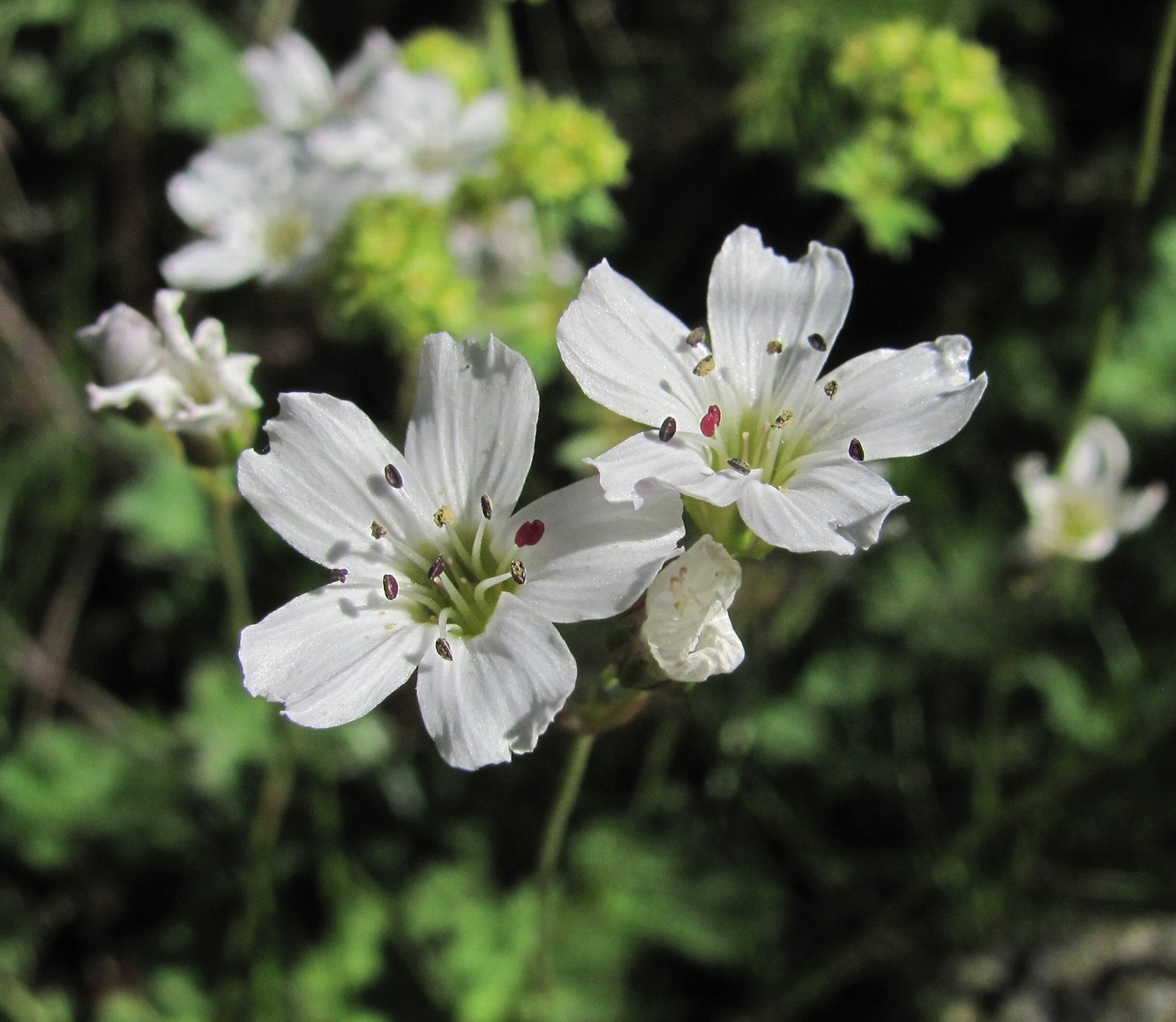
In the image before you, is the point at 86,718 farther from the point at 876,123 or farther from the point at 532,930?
the point at 876,123

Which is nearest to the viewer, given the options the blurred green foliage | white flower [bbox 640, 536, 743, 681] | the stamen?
white flower [bbox 640, 536, 743, 681]

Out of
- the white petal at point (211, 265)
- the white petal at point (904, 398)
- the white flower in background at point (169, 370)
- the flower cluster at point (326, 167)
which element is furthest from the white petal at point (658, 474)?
the white petal at point (211, 265)

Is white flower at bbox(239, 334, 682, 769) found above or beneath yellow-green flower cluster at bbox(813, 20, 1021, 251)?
beneath

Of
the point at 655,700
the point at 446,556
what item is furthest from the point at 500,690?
the point at 655,700

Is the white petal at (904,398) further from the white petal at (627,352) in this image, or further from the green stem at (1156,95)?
the green stem at (1156,95)

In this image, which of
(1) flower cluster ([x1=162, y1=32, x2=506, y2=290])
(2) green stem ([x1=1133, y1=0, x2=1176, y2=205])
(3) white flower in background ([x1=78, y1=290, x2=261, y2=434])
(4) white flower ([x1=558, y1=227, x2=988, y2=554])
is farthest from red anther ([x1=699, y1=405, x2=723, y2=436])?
(1) flower cluster ([x1=162, y1=32, x2=506, y2=290])

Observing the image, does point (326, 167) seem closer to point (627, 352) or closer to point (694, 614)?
point (627, 352)

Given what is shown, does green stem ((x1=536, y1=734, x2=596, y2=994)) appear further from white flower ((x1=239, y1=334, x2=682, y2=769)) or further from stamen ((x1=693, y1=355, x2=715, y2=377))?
stamen ((x1=693, y1=355, x2=715, y2=377))

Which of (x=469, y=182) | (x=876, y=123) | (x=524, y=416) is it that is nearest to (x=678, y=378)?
(x=524, y=416)
